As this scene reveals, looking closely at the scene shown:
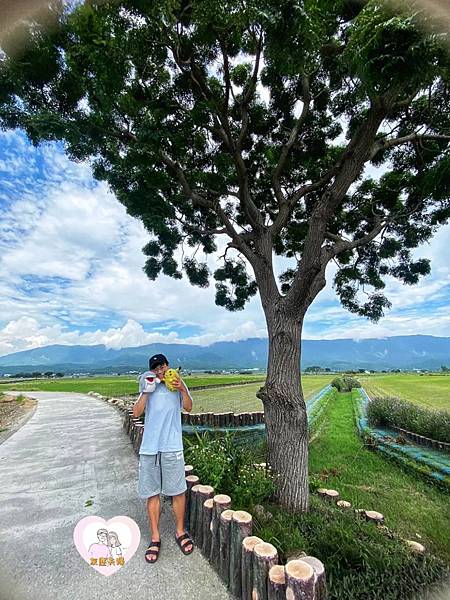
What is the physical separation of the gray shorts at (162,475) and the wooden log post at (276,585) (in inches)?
42.8

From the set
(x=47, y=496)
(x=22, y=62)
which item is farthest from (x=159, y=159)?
(x=47, y=496)

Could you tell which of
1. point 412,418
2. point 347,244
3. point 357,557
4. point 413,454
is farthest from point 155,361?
point 412,418

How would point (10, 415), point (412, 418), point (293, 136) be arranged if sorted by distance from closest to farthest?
point (293, 136) < point (412, 418) < point (10, 415)

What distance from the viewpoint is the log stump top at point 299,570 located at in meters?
1.91

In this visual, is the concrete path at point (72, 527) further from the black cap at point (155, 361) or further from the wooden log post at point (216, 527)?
the black cap at point (155, 361)

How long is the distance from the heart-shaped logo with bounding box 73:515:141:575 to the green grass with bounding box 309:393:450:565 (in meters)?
3.48

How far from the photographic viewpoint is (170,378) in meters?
2.84

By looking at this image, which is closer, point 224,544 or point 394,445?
point 224,544

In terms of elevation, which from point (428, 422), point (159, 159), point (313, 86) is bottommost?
point (428, 422)

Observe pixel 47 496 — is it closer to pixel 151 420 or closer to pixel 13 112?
pixel 151 420

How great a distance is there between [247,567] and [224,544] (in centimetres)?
38

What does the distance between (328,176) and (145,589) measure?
5351 millimetres

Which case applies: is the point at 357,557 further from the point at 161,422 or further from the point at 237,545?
the point at 161,422

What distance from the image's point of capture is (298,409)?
3828mm
